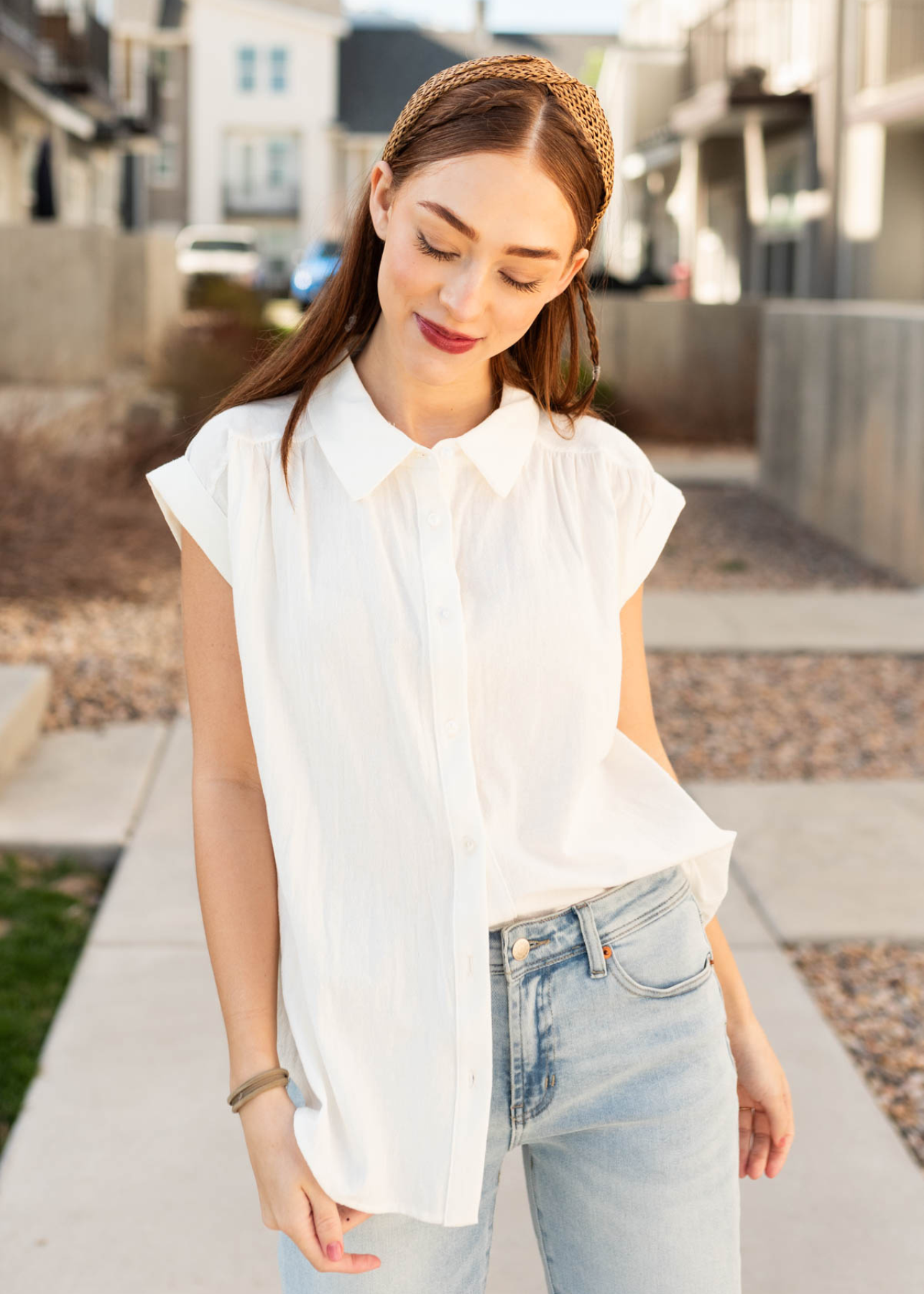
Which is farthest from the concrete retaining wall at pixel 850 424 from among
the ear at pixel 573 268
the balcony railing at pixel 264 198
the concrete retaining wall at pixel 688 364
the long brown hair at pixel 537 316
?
the balcony railing at pixel 264 198

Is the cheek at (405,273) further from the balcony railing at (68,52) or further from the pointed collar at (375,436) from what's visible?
the balcony railing at (68,52)

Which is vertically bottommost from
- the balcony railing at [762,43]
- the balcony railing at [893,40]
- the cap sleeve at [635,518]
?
the cap sleeve at [635,518]

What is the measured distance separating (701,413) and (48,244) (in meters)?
6.60

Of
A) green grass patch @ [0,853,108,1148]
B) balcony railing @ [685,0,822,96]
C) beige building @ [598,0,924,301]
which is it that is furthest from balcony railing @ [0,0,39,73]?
green grass patch @ [0,853,108,1148]

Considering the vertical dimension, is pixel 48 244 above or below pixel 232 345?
above

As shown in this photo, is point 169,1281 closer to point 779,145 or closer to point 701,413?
point 701,413

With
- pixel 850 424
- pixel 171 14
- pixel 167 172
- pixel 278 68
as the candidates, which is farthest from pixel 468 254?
pixel 171 14

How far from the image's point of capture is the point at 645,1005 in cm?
147

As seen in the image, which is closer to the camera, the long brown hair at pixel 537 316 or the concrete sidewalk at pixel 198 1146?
the long brown hair at pixel 537 316

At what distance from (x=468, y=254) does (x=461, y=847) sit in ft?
1.89

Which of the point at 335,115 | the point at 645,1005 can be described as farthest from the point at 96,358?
the point at 335,115

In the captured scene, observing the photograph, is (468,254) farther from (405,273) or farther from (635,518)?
(635,518)

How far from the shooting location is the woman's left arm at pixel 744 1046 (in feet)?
5.37

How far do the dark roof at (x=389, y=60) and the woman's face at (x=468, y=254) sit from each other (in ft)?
138
